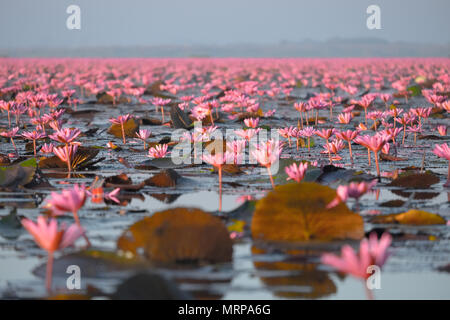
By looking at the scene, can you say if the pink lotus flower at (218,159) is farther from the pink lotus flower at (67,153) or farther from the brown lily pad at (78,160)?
the brown lily pad at (78,160)

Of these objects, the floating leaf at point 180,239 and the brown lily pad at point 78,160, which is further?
the brown lily pad at point 78,160

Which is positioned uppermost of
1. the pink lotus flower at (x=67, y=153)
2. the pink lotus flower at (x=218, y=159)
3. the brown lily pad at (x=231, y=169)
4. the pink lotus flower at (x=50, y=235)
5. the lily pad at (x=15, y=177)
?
the pink lotus flower at (x=218, y=159)

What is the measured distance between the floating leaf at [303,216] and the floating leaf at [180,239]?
32 centimetres

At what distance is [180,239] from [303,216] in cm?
64

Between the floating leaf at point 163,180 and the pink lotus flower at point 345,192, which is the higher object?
the pink lotus flower at point 345,192

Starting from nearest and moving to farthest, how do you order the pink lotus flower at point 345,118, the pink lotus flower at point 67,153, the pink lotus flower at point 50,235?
the pink lotus flower at point 50,235, the pink lotus flower at point 67,153, the pink lotus flower at point 345,118

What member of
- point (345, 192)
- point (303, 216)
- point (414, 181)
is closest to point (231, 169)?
point (414, 181)

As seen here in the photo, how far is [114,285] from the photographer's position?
2.37m

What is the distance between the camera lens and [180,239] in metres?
2.59

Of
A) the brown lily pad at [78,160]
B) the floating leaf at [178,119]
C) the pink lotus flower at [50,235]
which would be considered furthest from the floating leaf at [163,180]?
the floating leaf at [178,119]

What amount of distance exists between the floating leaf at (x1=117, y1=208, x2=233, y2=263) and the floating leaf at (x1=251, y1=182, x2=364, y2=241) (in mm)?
322

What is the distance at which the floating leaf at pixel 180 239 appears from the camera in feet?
8.45
